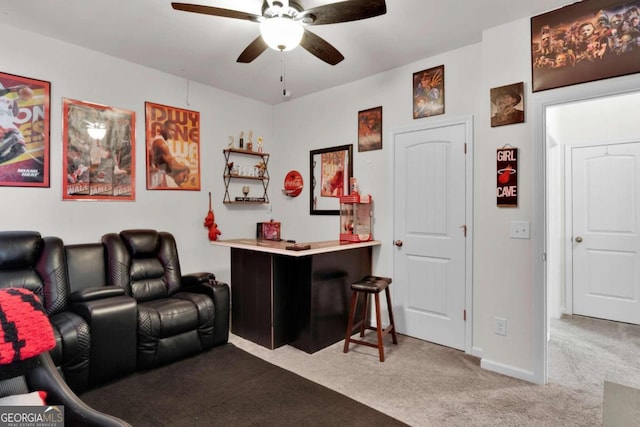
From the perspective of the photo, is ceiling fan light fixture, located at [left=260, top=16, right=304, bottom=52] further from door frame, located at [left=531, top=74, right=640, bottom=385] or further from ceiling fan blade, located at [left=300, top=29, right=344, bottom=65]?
door frame, located at [left=531, top=74, right=640, bottom=385]

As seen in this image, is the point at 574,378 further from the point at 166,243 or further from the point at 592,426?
the point at 166,243

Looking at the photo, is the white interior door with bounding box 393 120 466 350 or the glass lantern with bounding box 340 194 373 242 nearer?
the white interior door with bounding box 393 120 466 350

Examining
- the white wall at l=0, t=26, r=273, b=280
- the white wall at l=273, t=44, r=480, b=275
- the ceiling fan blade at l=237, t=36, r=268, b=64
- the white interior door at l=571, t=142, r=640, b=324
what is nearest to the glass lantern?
the white wall at l=273, t=44, r=480, b=275

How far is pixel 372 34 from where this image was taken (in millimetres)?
3039

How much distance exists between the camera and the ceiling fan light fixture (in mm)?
2160

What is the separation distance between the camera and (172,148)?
399 centimetres

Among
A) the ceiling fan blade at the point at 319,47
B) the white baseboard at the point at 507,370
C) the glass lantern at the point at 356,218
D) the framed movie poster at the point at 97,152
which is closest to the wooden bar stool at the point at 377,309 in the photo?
the glass lantern at the point at 356,218

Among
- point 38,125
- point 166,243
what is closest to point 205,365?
point 166,243

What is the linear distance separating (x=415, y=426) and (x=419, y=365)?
2.96ft

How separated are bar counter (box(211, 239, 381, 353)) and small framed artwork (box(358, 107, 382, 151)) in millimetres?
1171

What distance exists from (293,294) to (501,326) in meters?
1.82

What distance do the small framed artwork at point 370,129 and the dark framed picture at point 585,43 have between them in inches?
61.8

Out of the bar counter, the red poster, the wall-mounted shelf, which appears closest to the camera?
the red poster

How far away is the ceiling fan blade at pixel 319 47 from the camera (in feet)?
7.98
